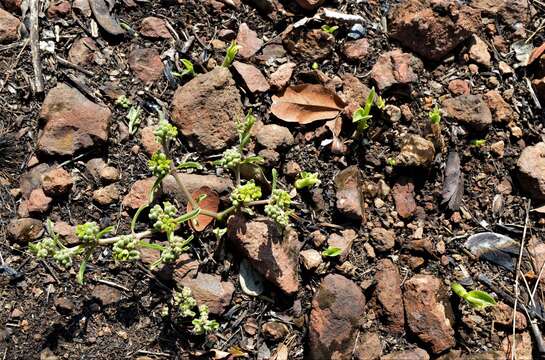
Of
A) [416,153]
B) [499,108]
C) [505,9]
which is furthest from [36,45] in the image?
[505,9]

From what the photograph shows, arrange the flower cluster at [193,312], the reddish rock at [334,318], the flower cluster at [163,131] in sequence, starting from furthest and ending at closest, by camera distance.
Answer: the reddish rock at [334,318]
the flower cluster at [193,312]
the flower cluster at [163,131]

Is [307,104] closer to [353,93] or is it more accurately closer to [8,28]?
[353,93]

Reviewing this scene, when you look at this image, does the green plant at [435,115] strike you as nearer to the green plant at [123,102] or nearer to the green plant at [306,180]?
the green plant at [306,180]

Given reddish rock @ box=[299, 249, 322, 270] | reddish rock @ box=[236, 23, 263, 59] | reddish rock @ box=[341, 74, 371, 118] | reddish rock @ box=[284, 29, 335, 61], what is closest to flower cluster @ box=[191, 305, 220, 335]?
reddish rock @ box=[299, 249, 322, 270]

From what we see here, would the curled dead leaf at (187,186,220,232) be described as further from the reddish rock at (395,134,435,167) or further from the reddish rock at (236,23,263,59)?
the reddish rock at (395,134,435,167)

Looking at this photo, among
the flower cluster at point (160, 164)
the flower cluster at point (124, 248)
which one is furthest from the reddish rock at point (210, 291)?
the flower cluster at point (160, 164)

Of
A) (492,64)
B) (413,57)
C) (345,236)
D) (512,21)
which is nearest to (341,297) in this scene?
(345,236)
